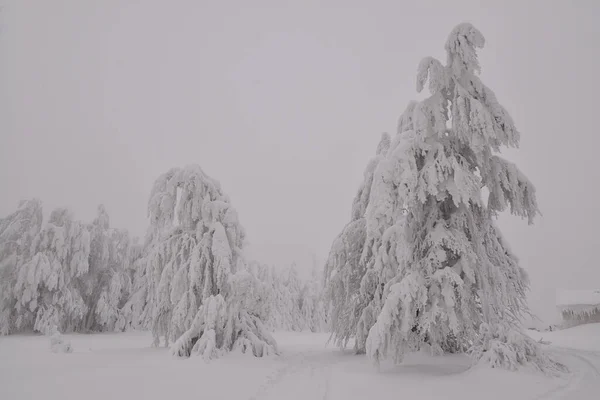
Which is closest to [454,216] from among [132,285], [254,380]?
[254,380]

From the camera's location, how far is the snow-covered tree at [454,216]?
8.45m

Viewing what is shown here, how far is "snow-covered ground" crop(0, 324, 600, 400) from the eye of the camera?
6.68 metres

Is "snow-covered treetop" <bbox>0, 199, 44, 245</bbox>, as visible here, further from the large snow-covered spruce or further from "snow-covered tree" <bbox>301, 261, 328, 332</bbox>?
"snow-covered tree" <bbox>301, 261, 328, 332</bbox>

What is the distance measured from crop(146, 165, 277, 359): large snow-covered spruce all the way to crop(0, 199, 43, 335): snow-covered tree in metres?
13.0

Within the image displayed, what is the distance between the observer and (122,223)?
31891mm

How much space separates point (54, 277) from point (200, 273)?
14592 millimetres

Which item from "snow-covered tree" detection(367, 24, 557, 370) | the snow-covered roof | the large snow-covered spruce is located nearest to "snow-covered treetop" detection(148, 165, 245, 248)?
the large snow-covered spruce

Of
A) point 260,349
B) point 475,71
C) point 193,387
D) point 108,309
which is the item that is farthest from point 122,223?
point 475,71

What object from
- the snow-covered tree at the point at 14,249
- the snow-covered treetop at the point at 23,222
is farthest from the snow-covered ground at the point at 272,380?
the snow-covered treetop at the point at 23,222

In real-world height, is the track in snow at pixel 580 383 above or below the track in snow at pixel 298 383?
above

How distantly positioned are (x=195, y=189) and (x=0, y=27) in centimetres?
734

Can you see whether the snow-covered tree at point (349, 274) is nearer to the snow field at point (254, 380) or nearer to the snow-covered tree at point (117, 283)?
the snow field at point (254, 380)

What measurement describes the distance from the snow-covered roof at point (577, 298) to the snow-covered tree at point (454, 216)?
79.3ft

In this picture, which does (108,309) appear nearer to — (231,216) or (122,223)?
(122,223)
